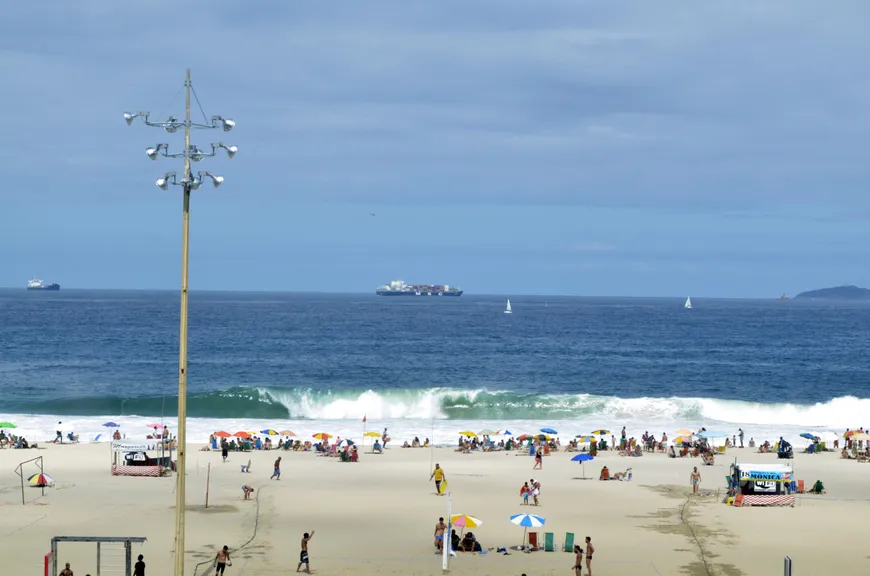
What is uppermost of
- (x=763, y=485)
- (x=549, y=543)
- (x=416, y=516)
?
(x=763, y=485)

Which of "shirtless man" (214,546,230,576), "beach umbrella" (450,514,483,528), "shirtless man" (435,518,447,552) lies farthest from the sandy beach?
"beach umbrella" (450,514,483,528)

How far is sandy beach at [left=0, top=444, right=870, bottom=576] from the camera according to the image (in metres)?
26.5

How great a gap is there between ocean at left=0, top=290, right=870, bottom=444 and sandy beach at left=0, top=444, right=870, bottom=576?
1175cm

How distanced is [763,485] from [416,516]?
1227 cm

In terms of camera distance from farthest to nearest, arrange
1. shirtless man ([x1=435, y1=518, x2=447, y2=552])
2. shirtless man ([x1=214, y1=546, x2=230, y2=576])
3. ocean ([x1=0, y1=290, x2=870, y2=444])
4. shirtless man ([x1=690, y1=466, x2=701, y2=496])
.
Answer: ocean ([x1=0, y1=290, x2=870, y2=444])
shirtless man ([x1=690, y1=466, x2=701, y2=496])
shirtless man ([x1=435, y1=518, x2=447, y2=552])
shirtless man ([x1=214, y1=546, x2=230, y2=576])

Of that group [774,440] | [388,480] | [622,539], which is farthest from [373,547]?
[774,440]

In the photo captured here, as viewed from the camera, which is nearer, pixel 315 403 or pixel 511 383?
pixel 315 403

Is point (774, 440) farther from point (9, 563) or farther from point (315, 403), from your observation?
point (9, 563)

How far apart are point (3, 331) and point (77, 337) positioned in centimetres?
1703

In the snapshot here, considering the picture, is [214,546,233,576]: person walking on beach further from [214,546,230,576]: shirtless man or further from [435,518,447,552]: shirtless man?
[435,518,447,552]: shirtless man

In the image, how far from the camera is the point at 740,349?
121 meters

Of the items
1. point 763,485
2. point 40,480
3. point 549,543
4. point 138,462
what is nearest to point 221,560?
point 549,543

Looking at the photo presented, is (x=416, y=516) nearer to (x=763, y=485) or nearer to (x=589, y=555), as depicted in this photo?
(x=589, y=555)

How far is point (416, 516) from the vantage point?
32500 mm
